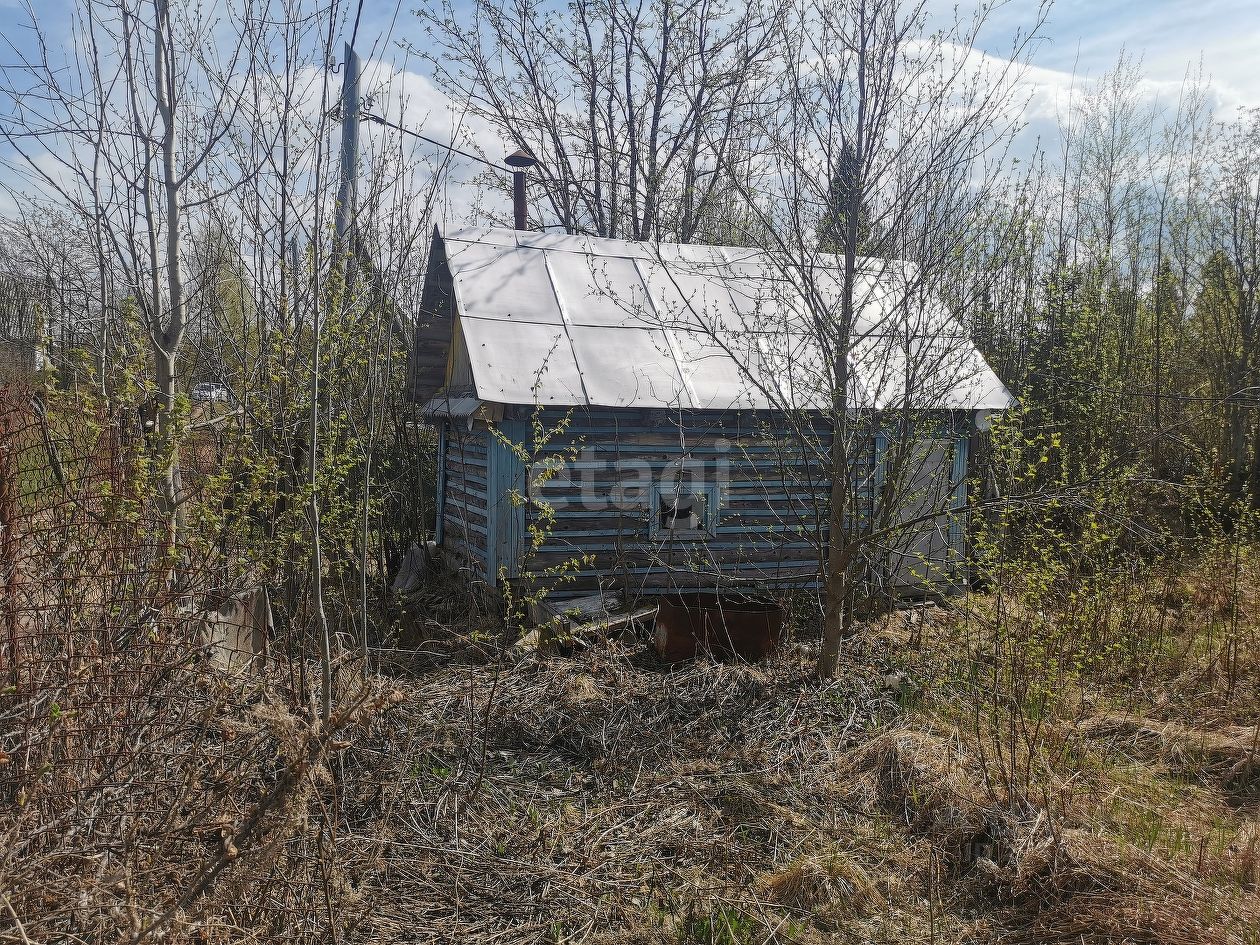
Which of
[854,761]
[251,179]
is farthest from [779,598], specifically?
[251,179]

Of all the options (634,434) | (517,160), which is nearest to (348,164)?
(517,160)

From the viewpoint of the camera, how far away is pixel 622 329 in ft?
30.1

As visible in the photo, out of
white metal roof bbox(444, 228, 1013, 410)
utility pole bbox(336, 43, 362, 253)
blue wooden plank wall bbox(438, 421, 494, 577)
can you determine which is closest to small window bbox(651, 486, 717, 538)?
white metal roof bbox(444, 228, 1013, 410)

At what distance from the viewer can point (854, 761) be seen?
5.38m

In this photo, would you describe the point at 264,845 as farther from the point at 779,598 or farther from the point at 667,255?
the point at 667,255

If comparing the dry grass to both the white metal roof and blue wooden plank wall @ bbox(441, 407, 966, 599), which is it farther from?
the white metal roof

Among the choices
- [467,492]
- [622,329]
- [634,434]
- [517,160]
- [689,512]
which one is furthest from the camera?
[517,160]

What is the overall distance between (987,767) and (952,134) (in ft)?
13.4

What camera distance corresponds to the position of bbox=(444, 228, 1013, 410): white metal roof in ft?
25.8

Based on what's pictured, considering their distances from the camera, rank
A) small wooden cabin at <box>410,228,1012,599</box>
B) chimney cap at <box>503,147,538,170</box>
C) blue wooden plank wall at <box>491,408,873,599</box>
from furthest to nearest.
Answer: chimney cap at <box>503,147,538,170</box> → blue wooden plank wall at <box>491,408,873,599</box> → small wooden cabin at <box>410,228,1012,599</box>

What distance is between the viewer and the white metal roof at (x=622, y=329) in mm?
7863

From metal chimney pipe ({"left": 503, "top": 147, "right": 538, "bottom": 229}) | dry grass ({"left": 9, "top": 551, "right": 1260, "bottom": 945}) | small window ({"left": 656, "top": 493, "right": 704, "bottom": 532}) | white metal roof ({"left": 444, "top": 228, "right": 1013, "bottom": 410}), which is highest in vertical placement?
metal chimney pipe ({"left": 503, "top": 147, "right": 538, "bottom": 229})

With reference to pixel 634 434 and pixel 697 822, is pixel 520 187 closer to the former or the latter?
pixel 634 434

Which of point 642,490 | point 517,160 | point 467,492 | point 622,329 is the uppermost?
point 517,160
